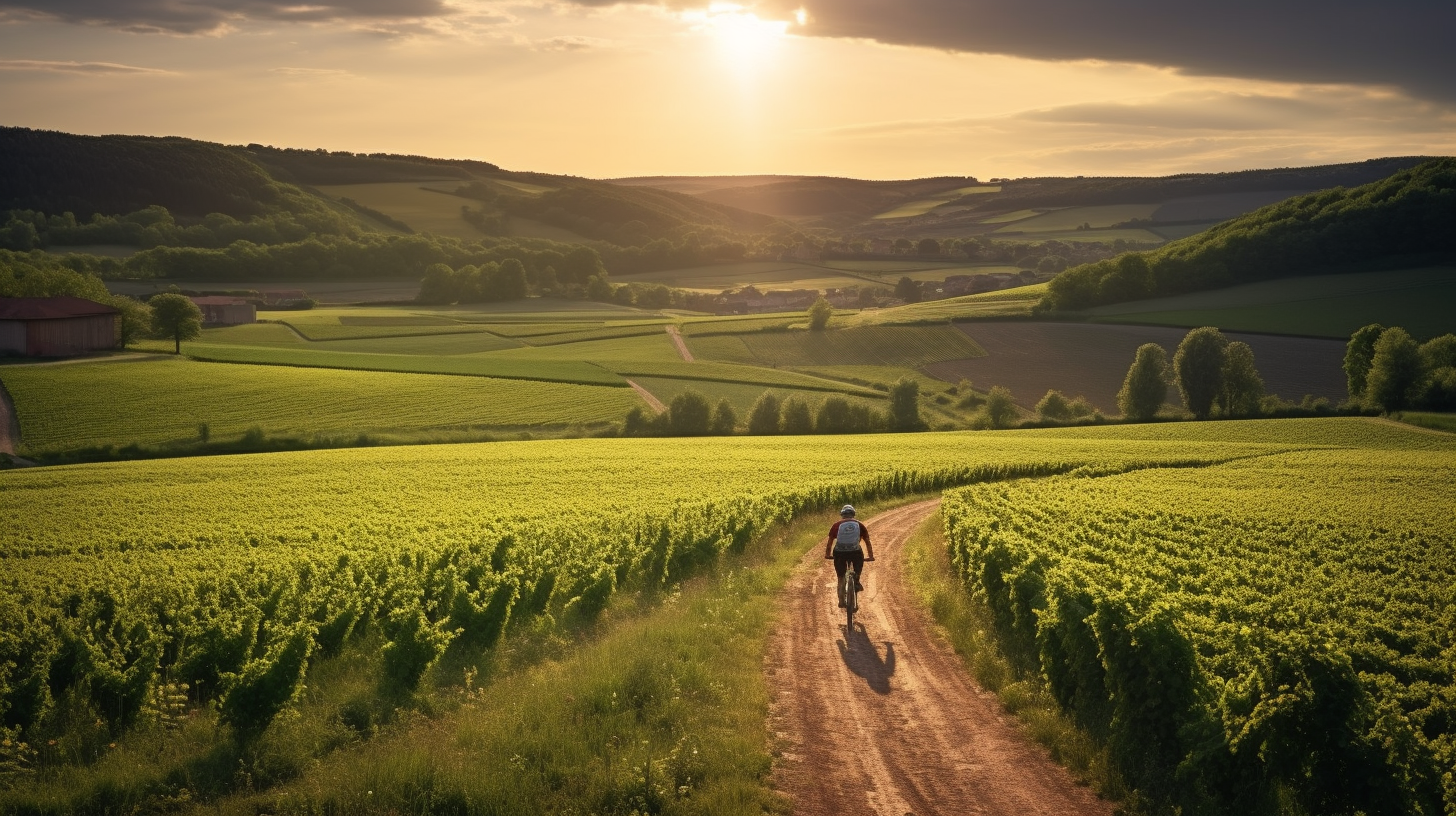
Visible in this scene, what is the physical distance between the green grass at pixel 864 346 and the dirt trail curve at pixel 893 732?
77.3 metres

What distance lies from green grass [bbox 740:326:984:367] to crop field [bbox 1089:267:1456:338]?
1744cm

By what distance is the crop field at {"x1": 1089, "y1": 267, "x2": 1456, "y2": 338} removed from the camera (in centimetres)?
9075

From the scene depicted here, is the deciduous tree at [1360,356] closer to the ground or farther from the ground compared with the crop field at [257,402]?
farther from the ground

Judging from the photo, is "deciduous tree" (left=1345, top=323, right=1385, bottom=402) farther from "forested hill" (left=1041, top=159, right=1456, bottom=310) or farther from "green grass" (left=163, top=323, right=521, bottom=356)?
"green grass" (left=163, top=323, right=521, bottom=356)

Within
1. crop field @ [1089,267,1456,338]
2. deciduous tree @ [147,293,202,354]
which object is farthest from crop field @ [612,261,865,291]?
deciduous tree @ [147,293,202,354]

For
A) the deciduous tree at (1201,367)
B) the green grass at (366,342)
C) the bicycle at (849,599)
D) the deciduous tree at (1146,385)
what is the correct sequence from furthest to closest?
the green grass at (366,342), the deciduous tree at (1146,385), the deciduous tree at (1201,367), the bicycle at (849,599)

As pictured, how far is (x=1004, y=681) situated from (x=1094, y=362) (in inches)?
3177

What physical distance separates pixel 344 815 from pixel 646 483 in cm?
3052

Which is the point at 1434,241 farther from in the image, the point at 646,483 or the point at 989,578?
the point at 989,578

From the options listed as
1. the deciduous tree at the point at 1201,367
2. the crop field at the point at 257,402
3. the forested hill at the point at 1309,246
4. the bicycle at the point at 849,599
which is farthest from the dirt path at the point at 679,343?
the bicycle at the point at 849,599

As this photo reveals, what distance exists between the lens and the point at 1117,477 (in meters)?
40.4

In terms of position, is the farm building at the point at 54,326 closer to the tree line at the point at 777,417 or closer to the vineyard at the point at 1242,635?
the tree line at the point at 777,417

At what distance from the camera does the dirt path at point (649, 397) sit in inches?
2879

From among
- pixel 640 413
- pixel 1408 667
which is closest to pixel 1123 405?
pixel 640 413
